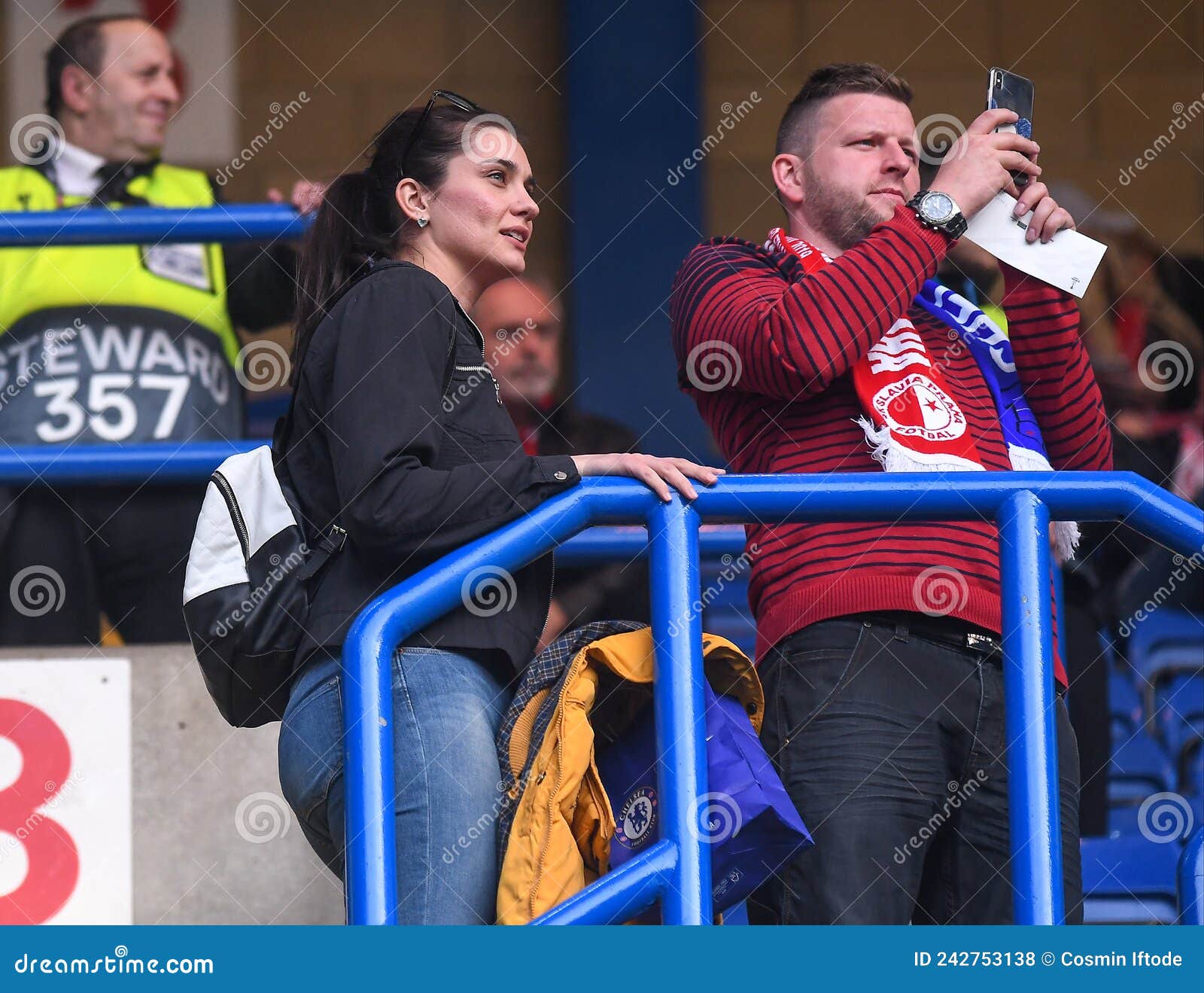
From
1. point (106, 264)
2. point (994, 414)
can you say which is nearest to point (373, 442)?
point (994, 414)

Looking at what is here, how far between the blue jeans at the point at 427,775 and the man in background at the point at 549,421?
1.53m

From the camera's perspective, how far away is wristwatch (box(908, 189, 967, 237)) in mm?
2258

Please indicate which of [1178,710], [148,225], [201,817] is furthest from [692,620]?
[1178,710]

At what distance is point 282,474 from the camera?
204cm

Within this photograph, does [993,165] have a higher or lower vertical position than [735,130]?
lower

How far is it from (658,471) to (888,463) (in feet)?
1.15

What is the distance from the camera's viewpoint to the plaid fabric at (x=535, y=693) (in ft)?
6.24

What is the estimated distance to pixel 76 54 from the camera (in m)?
3.72

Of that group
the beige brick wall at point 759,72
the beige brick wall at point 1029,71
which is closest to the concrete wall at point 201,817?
the beige brick wall at point 759,72
